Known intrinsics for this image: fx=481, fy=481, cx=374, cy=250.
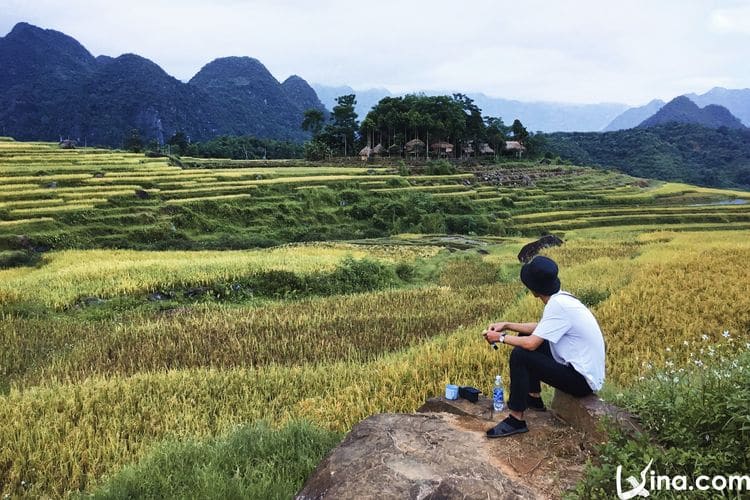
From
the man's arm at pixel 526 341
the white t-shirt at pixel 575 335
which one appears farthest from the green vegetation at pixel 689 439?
the man's arm at pixel 526 341

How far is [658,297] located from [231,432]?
8.90 metres

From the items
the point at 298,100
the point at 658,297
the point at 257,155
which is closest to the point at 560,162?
the point at 257,155

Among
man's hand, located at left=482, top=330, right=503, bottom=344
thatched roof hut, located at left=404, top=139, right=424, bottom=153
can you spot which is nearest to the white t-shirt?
man's hand, located at left=482, top=330, right=503, bottom=344

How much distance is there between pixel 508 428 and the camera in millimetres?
4000

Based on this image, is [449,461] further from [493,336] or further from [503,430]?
[493,336]

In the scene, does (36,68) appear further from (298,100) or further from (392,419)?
(392,419)

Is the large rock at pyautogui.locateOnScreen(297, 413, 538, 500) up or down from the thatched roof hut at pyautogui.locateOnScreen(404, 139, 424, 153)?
down

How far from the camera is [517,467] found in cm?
361

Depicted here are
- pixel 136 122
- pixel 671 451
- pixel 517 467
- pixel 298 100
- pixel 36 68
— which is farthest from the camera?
pixel 298 100

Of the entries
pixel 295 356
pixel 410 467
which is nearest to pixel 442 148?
pixel 295 356

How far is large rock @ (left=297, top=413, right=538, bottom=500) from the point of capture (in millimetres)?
3232

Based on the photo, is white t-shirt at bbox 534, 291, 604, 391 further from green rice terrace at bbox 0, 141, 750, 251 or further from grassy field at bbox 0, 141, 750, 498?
green rice terrace at bbox 0, 141, 750, 251

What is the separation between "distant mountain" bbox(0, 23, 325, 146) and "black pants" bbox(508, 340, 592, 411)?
11182 centimetres

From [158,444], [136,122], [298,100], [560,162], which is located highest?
[298,100]
